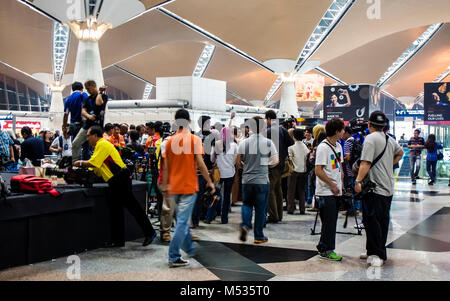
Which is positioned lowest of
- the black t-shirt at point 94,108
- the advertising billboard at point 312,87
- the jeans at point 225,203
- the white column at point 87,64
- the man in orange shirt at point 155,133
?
the jeans at point 225,203

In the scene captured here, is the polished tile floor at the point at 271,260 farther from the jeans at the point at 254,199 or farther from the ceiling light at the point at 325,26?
the ceiling light at the point at 325,26

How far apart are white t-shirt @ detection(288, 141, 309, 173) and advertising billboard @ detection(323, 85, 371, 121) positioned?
5.92 meters

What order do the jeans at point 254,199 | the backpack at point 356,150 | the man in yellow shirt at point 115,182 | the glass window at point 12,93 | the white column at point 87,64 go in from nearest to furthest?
the man in yellow shirt at point 115,182
the jeans at point 254,199
the backpack at point 356,150
the white column at point 87,64
the glass window at point 12,93

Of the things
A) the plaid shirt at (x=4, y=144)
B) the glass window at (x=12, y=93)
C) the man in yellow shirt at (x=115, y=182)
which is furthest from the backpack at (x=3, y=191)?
the glass window at (x=12, y=93)

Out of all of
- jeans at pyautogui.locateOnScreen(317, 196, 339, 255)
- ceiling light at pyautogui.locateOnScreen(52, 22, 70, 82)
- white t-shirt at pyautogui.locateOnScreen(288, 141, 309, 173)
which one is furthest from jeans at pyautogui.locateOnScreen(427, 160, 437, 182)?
ceiling light at pyautogui.locateOnScreen(52, 22, 70, 82)

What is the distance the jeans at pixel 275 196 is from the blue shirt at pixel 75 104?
3373mm

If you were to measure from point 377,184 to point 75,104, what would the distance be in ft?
15.7

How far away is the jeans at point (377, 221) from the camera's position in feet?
17.7

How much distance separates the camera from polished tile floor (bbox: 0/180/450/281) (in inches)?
192

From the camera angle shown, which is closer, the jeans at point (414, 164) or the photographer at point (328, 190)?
the photographer at point (328, 190)

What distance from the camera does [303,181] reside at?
936 centimetres

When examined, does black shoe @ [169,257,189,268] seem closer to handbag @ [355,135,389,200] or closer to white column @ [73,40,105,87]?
handbag @ [355,135,389,200]

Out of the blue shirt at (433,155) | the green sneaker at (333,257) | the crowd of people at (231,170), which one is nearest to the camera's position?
the crowd of people at (231,170)
